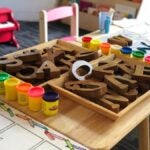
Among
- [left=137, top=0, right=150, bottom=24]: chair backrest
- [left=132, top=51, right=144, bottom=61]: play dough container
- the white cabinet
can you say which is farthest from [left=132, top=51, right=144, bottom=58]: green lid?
the white cabinet

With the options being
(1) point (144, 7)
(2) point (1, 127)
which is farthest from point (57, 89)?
(1) point (144, 7)

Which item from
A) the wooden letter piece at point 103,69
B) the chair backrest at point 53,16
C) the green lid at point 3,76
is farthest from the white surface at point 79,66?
Answer: the chair backrest at point 53,16

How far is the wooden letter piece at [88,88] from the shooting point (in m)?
0.92

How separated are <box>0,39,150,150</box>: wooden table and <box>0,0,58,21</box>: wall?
259 cm

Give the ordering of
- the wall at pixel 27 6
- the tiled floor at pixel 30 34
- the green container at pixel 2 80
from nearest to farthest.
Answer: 1. the green container at pixel 2 80
2. the tiled floor at pixel 30 34
3. the wall at pixel 27 6

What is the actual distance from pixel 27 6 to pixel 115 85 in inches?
105

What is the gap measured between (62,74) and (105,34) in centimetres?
58

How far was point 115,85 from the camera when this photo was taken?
3.16 ft

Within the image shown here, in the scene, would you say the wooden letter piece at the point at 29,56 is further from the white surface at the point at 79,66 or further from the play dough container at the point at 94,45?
the play dough container at the point at 94,45

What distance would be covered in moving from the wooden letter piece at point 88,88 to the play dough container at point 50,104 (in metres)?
0.10

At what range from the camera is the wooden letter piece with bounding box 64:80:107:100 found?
92cm

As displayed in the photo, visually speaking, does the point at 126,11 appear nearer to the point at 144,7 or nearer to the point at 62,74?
the point at 144,7

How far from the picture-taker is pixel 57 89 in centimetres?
97

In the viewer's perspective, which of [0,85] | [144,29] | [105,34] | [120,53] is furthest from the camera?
[144,29]
